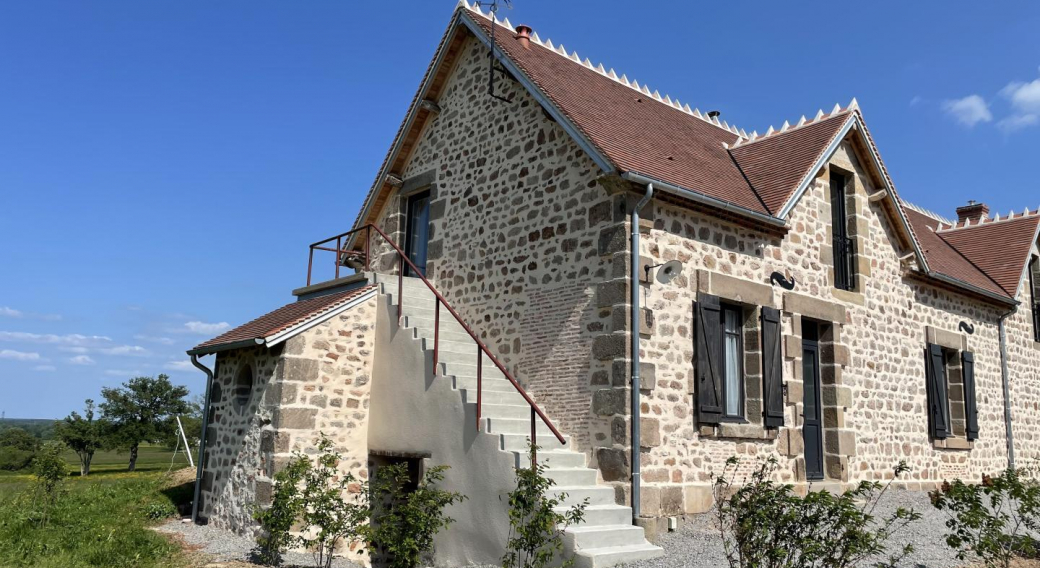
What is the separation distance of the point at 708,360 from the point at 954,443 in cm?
688

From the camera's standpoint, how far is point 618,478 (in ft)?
28.0

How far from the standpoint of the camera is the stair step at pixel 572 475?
8.24 metres

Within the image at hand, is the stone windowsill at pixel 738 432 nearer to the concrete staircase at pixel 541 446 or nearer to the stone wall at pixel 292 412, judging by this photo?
the concrete staircase at pixel 541 446

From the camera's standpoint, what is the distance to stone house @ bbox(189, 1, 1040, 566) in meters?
8.82

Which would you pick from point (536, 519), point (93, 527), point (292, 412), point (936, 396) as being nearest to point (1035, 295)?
point (936, 396)

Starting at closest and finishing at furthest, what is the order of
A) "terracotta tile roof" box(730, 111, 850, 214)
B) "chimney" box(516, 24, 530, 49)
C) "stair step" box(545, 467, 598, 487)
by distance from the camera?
"stair step" box(545, 467, 598, 487), "terracotta tile roof" box(730, 111, 850, 214), "chimney" box(516, 24, 530, 49)

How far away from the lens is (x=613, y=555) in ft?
24.3

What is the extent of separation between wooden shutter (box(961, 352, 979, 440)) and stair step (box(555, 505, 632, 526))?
884 centimetres

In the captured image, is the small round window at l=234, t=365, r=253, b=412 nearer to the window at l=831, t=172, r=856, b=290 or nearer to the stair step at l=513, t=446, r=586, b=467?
the stair step at l=513, t=446, r=586, b=467

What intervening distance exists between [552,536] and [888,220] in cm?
856

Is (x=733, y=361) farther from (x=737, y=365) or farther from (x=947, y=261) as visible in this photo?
(x=947, y=261)

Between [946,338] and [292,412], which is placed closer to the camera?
[292,412]

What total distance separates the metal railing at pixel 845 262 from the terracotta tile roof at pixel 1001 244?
220 inches

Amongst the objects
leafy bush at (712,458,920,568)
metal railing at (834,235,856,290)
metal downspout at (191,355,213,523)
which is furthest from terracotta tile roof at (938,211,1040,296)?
metal downspout at (191,355,213,523)
